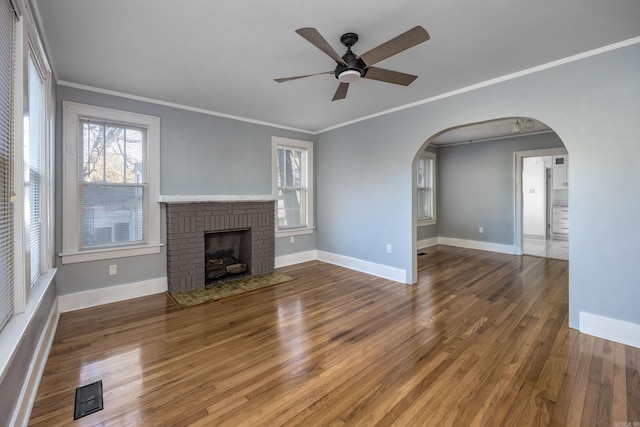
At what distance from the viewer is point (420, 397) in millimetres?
1804

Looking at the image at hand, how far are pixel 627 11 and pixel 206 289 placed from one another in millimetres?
4741

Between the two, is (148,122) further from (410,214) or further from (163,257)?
(410,214)

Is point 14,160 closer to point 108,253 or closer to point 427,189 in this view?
point 108,253

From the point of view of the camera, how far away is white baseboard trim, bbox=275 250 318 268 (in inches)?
200

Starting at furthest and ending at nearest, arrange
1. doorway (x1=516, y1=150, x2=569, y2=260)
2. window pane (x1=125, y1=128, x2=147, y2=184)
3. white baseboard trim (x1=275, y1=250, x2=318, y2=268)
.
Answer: doorway (x1=516, y1=150, x2=569, y2=260) < white baseboard trim (x1=275, y1=250, x2=318, y2=268) < window pane (x1=125, y1=128, x2=147, y2=184)

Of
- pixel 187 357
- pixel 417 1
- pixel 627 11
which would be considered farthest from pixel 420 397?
pixel 627 11

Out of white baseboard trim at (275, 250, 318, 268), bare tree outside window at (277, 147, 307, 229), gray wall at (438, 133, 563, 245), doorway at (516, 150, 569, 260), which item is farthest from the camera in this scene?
doorway at (516, 150, 569, 260)

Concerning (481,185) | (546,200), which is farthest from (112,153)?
(546,200)

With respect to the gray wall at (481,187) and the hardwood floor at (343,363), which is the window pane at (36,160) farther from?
the gray wall at (481,187)

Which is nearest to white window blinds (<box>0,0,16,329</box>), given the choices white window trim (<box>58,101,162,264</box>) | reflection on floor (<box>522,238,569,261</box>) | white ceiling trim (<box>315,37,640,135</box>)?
white window trim (<box>58,101,162,264</box>)

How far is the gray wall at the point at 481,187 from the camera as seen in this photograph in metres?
5.91

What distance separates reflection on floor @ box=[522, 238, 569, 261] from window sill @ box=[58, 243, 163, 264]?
678 cm

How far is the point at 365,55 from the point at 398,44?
25 cm

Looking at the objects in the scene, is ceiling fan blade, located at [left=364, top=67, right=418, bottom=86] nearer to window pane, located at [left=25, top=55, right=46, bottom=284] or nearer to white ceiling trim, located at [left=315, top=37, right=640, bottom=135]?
white ceiling trim, located at [left=315, top=37, right=640, bottom=135]
